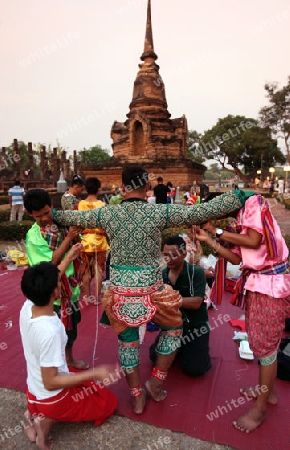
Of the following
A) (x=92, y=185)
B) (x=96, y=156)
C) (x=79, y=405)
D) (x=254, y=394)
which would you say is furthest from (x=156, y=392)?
(x=96, y=156)

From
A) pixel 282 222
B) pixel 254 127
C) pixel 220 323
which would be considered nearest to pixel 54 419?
pixel 220 323

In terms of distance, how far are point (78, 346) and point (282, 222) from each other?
1128 cm

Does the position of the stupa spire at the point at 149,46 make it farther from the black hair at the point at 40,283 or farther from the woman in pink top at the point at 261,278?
the black hair at the point at 40,283

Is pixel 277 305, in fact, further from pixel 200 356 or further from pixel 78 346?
pixel 78 346

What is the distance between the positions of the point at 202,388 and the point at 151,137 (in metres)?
17.8

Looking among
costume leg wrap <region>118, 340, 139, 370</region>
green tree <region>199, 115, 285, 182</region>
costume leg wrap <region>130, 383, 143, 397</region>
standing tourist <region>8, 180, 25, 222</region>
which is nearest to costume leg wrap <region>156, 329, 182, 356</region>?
costume leg wrap <region>118, 340, 139, 370</region>

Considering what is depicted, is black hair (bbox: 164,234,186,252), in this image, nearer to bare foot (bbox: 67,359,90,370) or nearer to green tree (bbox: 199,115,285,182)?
bare foot (bbox: 67,359,90,370)

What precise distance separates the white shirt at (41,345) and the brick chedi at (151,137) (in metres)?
16.8

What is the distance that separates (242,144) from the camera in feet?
119

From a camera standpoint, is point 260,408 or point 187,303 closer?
point 260,408

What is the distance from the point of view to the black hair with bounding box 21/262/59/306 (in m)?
1.85

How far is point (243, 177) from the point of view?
41281 millimetres

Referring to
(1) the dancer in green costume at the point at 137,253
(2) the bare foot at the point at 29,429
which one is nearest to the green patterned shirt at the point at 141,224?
(1) the dancer in green costume at the point at 137,253

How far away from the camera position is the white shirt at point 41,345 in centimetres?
188
